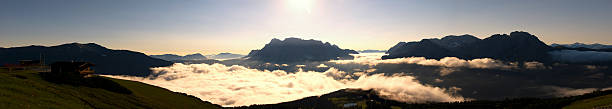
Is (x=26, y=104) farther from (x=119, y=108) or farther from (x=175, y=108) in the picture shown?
(x=175, y=108)

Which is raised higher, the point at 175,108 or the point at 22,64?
the point at 22,64

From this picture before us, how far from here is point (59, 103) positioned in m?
33.1

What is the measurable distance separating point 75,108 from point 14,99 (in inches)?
228

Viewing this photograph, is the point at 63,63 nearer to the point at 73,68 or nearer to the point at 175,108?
the point at 73,68

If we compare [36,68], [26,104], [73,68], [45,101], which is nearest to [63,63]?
[73,68]

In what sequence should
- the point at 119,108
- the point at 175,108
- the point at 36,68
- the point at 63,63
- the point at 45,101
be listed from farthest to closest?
the point at 175,108, the point at 36,68, the point at 63,63, the point at 119,108, the point at 45,101

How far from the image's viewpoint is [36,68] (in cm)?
6794

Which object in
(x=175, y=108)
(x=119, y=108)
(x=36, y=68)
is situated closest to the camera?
(x=119, y=108)

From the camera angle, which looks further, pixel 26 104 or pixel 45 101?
pixel 45 101

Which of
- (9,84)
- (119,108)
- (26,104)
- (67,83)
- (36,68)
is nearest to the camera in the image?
(26,104)

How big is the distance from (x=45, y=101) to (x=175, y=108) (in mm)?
45579

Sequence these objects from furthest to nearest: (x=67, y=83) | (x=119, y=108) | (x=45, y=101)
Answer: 1. (x=67, y=83)
2. (x=119, y=108)
3. (x=45, y=101)

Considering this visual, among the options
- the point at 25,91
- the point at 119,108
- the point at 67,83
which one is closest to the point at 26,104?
the point at 25,91


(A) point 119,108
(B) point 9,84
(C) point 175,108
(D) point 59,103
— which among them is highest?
(B) point 9,84
